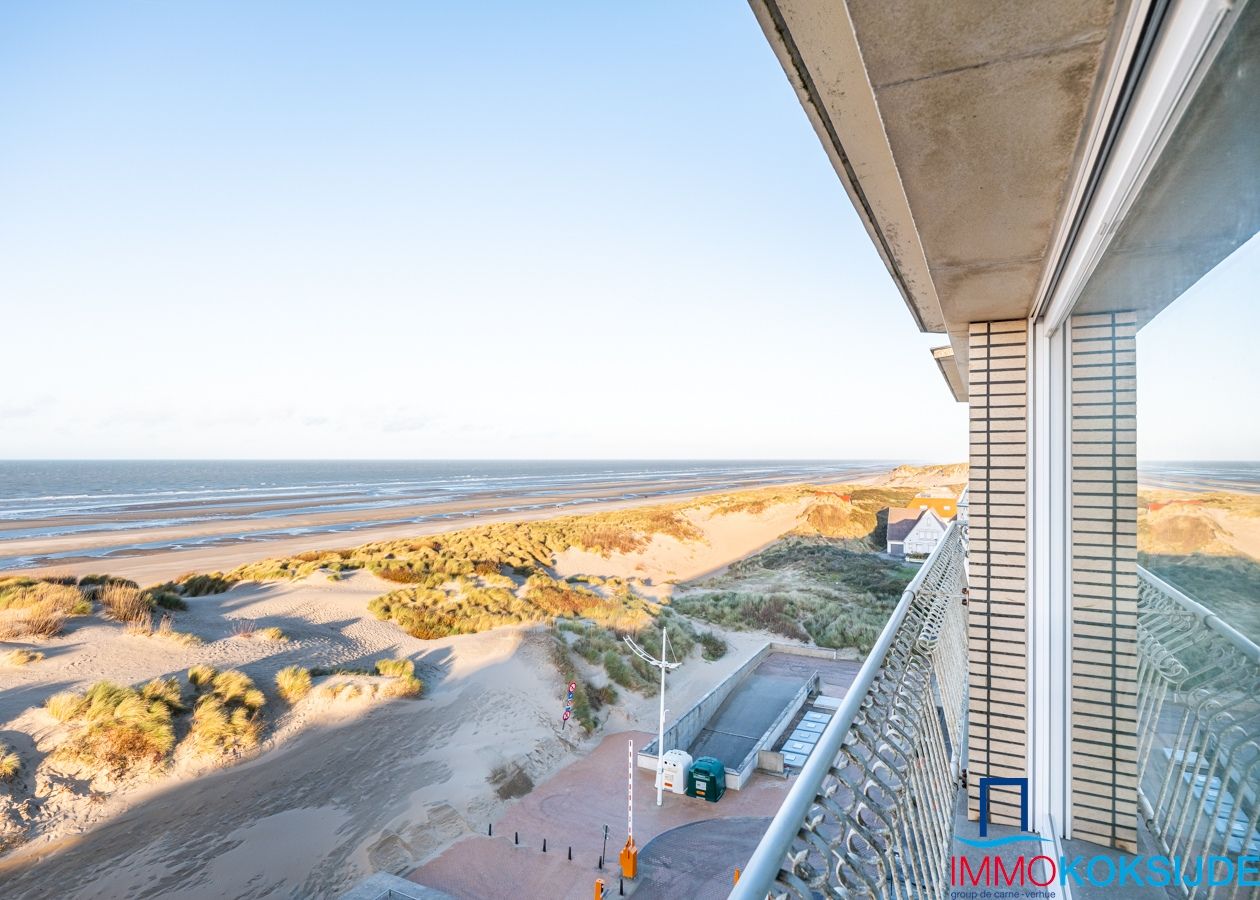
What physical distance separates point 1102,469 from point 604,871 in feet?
25.4

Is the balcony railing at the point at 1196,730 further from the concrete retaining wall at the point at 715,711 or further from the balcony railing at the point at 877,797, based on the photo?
the concrete retaining wall at the point at 715,711

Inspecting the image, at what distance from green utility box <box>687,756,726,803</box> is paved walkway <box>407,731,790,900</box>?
13 cm

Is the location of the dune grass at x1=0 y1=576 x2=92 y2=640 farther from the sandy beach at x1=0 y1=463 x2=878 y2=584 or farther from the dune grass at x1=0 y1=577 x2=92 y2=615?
the sandy beach at x1=0 y1=463 x2=878 y2=584

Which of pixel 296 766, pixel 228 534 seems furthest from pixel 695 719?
pixel 228 534

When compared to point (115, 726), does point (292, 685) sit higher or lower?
lower

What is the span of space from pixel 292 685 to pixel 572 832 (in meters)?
6.33

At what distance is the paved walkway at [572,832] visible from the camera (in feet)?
26.5

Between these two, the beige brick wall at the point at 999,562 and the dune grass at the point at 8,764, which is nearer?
the beige brick wall at the point at 999,562

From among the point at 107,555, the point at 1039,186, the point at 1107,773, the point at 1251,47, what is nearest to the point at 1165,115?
the point at 1251,47

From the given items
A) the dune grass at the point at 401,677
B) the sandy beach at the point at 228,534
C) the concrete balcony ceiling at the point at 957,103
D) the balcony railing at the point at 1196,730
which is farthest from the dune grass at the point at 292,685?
the sandy beach at the point at 228,534

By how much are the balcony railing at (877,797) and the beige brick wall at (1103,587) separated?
2.78ft

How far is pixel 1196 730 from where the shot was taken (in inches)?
82.9

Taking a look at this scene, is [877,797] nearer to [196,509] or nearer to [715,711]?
[715,711]

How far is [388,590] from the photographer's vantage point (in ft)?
67.7
